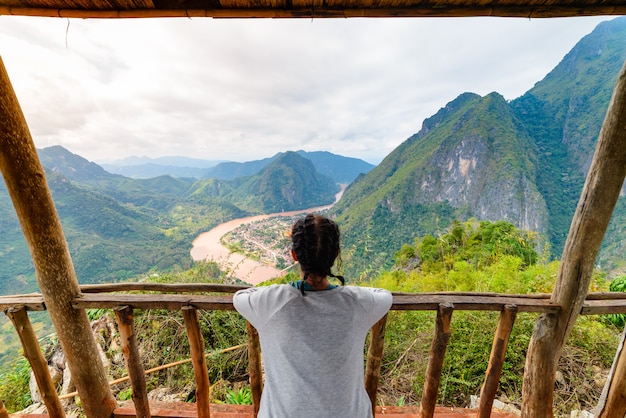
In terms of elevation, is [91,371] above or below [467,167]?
below

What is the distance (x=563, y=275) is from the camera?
1.47 metres

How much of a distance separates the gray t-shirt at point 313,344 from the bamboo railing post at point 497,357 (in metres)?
0.90

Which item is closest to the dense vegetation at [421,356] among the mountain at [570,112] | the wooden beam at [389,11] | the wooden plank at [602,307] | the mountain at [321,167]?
the wooden plank at [602,307]

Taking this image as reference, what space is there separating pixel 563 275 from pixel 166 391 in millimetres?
3529

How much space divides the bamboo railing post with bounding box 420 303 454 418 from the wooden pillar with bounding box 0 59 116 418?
1.99 m

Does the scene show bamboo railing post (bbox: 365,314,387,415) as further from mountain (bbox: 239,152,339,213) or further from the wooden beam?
mountain (bbox: 239,152,339,213)

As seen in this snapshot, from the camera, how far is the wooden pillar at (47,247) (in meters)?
1.31

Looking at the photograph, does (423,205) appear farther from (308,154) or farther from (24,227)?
(308,154)

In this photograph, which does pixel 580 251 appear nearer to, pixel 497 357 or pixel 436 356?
pixel 497 357

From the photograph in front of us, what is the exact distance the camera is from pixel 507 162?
42.9 m

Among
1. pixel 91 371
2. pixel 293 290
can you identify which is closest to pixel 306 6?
pixel 293 290

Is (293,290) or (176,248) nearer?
(293,290)

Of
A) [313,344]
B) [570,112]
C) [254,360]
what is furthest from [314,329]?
[570,112]

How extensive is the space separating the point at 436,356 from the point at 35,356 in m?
2.39
